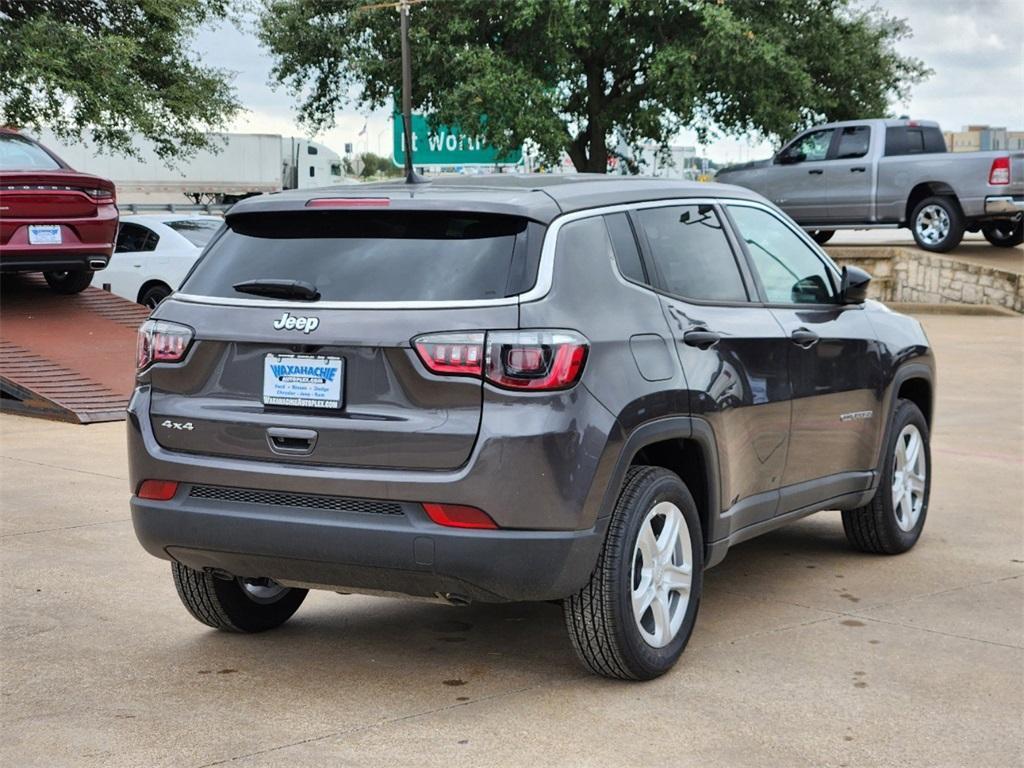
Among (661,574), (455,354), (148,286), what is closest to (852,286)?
(661,574)

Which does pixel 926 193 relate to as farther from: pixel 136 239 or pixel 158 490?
A: pixel 158 490

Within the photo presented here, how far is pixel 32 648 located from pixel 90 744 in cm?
113

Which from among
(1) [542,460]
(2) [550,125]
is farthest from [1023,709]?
(2) [550,125]

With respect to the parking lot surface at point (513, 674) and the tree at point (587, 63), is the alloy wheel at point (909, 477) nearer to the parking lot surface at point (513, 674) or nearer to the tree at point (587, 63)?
the parking lot surface at point (513, 674)

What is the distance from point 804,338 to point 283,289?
228 cm

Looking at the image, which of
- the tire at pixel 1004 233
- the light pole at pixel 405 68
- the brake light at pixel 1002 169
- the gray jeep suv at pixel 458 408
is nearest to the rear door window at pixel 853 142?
the brake light at pixel 1002 169

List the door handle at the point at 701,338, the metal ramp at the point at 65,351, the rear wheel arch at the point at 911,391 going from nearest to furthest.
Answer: the door handle at the point at 701,338 < the rear wheel arch at the point at 911,391 < the metal ramp at the point at 65,351

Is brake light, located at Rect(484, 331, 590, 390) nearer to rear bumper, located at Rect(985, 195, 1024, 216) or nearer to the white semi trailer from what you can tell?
rear bumper, located at Rect(985, 195, 1024, 216)

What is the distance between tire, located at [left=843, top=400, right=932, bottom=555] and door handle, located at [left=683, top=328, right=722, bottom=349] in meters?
1.81

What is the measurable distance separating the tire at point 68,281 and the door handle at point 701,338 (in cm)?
1046

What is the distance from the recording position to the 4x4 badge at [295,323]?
4.59m

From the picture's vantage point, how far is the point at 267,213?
4949 mm

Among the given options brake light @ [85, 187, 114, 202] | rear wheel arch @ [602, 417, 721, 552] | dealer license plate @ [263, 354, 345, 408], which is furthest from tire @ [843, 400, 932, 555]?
brake light @ [85, 187, 114, 202]

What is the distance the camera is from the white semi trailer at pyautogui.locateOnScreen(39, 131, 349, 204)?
42.8 metres
